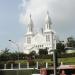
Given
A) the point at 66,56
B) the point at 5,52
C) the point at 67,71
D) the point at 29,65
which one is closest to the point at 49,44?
the point at 5,52

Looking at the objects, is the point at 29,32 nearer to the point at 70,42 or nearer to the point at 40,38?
the point at 40,38

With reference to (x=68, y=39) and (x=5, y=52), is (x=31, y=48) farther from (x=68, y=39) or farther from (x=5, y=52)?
(x=5, y=52)

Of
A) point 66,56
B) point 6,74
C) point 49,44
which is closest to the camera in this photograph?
point 6,74

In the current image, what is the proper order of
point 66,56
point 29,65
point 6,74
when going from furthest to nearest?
1. point 66,56
2. point 29,65
3. point 6,74

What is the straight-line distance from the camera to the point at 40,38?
15250 centimetres

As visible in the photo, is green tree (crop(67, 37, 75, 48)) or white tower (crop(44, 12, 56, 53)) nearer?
green tree (crop(67, 37, 75, 48))

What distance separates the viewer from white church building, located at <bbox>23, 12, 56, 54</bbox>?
5901 inches

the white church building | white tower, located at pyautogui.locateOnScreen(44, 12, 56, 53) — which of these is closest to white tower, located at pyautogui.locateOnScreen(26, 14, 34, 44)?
the white church building

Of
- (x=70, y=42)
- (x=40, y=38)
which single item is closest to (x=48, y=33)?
(x=40, y=38)

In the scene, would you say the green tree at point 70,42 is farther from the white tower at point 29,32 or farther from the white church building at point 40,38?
the white tower at point 29,32

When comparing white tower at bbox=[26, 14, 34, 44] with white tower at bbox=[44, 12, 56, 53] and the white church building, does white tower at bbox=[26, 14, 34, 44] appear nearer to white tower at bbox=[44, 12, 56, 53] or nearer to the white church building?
the white church building

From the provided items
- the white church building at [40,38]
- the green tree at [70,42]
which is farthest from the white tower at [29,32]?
the green tree at [70,42]

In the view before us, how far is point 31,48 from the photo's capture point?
149375 millimetres

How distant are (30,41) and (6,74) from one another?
105 m
